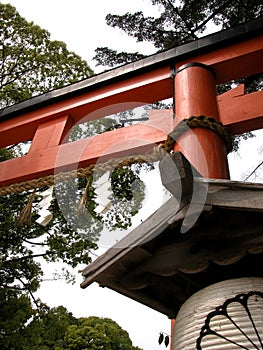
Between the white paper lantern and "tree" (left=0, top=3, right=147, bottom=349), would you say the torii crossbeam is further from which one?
"tree" (left=0, top=3, right=147, bottom=349)

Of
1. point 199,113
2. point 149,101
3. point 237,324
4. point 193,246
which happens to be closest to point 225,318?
point 237,324

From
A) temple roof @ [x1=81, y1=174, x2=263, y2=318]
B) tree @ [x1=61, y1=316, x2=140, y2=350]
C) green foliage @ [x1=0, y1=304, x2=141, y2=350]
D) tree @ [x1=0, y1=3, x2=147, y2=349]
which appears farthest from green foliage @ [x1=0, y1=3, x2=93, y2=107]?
tree @ [x1=61, y1=316, x2=140, y2=350]

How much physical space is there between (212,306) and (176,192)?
0.33m

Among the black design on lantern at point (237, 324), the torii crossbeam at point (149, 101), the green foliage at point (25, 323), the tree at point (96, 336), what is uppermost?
the tree at point (96, 336)

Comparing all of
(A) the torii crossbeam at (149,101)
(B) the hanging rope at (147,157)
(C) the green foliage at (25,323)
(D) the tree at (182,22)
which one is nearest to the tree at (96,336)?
(C) the green foliage at (25,323)

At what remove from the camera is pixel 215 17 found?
580 centimetres

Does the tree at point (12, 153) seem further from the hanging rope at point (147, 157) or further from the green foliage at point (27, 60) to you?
the hanging rope at point (147, 157)

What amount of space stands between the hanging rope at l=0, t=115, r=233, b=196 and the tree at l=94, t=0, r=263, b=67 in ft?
11.7

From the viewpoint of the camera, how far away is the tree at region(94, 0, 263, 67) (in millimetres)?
5633

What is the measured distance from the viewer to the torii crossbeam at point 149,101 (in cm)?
262

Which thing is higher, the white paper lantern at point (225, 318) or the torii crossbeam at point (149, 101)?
the torii crossbeam at point (149, 101)

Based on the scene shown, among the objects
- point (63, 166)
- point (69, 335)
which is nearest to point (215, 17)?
point (63, 166)

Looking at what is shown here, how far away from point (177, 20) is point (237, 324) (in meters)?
5.73

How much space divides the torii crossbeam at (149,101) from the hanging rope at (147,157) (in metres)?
0.06
